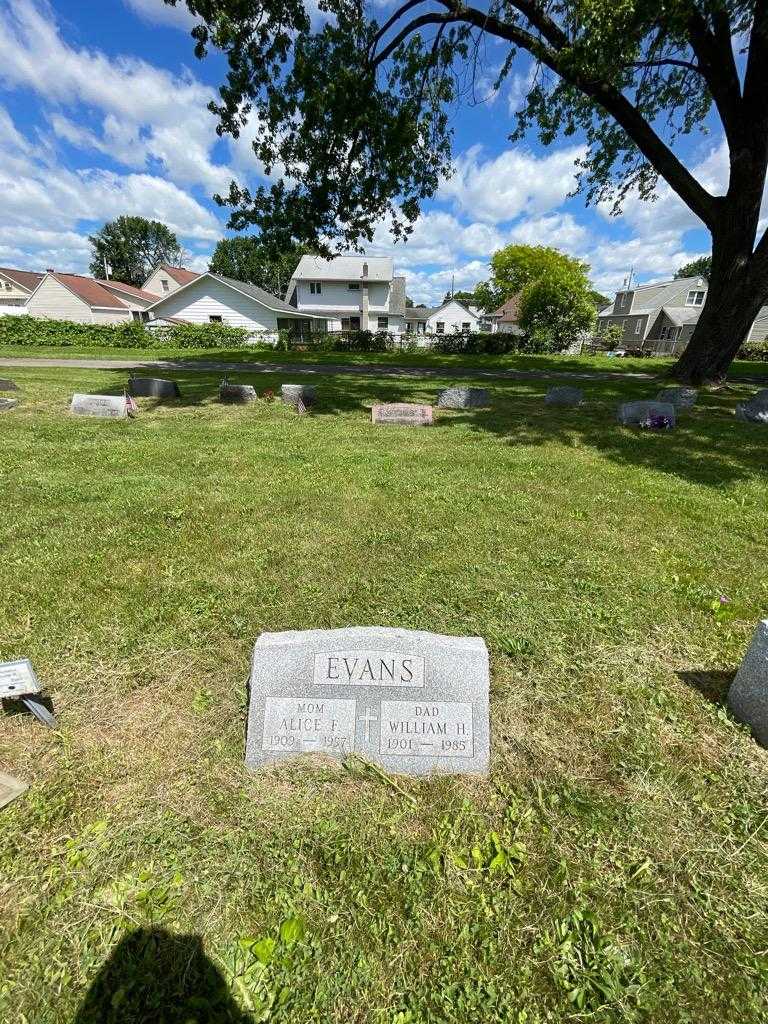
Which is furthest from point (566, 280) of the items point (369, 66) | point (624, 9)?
point (624, 9)

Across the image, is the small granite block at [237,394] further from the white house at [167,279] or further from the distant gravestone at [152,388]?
the white house at [167,279]

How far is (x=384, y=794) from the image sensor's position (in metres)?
2.25

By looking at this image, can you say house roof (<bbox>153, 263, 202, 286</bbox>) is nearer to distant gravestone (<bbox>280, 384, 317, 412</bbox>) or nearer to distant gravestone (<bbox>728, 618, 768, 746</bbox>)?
distant gravestone (<bbox>280, 384, 317, 412</bbox>)

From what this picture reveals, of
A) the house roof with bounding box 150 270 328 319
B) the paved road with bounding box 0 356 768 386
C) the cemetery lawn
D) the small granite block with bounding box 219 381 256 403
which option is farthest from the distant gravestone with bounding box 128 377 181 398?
the house roof with bounding box 150 270 328 319

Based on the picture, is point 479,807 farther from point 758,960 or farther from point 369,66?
point 369,66

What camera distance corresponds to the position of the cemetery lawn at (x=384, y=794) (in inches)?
63.6

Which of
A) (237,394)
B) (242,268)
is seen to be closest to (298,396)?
(237,394)

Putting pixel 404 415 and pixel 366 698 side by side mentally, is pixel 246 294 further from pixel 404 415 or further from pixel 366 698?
pixel 366 698

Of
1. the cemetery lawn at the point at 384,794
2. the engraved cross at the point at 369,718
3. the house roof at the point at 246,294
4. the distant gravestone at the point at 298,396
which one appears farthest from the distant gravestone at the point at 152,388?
the house roof at the point at 246,294

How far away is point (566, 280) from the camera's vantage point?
130ft

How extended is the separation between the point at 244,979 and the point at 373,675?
47.6 inches

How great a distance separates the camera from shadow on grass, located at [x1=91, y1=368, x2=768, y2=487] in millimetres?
7359

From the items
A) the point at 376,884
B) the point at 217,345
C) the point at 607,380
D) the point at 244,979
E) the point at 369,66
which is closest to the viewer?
the point at 244,979

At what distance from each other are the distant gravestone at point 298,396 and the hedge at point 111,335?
78.8ft
